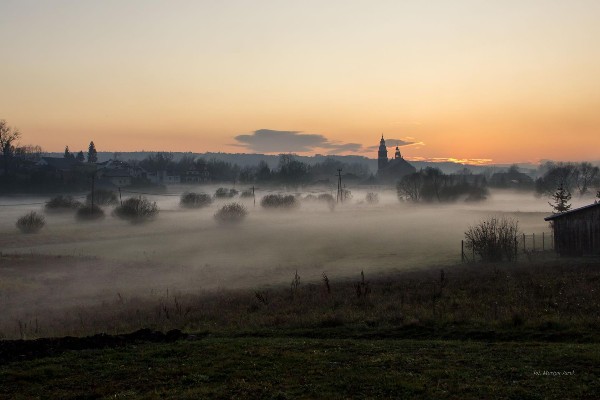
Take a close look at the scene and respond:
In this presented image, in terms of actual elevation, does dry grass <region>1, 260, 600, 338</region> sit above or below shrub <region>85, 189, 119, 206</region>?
below

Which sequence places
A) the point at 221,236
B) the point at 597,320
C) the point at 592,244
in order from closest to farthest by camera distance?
the point at 597,320 → the point at 592,244 → the point at 221,236

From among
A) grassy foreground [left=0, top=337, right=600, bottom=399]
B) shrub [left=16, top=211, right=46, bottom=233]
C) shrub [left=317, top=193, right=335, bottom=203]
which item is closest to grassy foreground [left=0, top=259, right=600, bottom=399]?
grassy foreground [left=0, top=337, right=600, bottom=399]

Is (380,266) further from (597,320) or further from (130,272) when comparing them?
(597,320)

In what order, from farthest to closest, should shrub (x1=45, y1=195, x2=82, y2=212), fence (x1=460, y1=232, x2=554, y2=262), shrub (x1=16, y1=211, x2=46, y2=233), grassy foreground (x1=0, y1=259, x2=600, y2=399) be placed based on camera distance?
1. shrub (x1=45, y1=195, x2=82, y2=212)
2. shrub (x1=16, y1=211, x2=46, y2=233)
3. fence (x1=460, y1=232, x2=554, y2=262)
4. grassy foreground (x1=0, y1=259, x2=600, y2=399)

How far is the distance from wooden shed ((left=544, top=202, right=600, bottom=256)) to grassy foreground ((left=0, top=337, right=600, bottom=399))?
35620mm

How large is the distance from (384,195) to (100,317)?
147981mm

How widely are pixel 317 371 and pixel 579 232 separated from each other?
41.3 m

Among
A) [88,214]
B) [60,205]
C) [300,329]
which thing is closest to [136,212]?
[88,214]

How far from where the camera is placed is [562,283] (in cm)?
2647

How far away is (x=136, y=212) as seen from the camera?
8919cm

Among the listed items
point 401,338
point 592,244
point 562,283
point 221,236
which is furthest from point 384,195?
point 401,338

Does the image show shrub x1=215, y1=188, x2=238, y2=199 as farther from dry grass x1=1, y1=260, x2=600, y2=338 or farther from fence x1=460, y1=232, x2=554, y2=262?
dry grass x1=1, y1=260, x2=600, y2=338

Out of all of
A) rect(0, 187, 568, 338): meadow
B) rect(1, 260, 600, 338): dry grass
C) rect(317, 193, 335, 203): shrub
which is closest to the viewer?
rect(1, 260, 600, 338): dry grass

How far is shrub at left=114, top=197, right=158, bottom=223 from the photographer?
8899 cm
